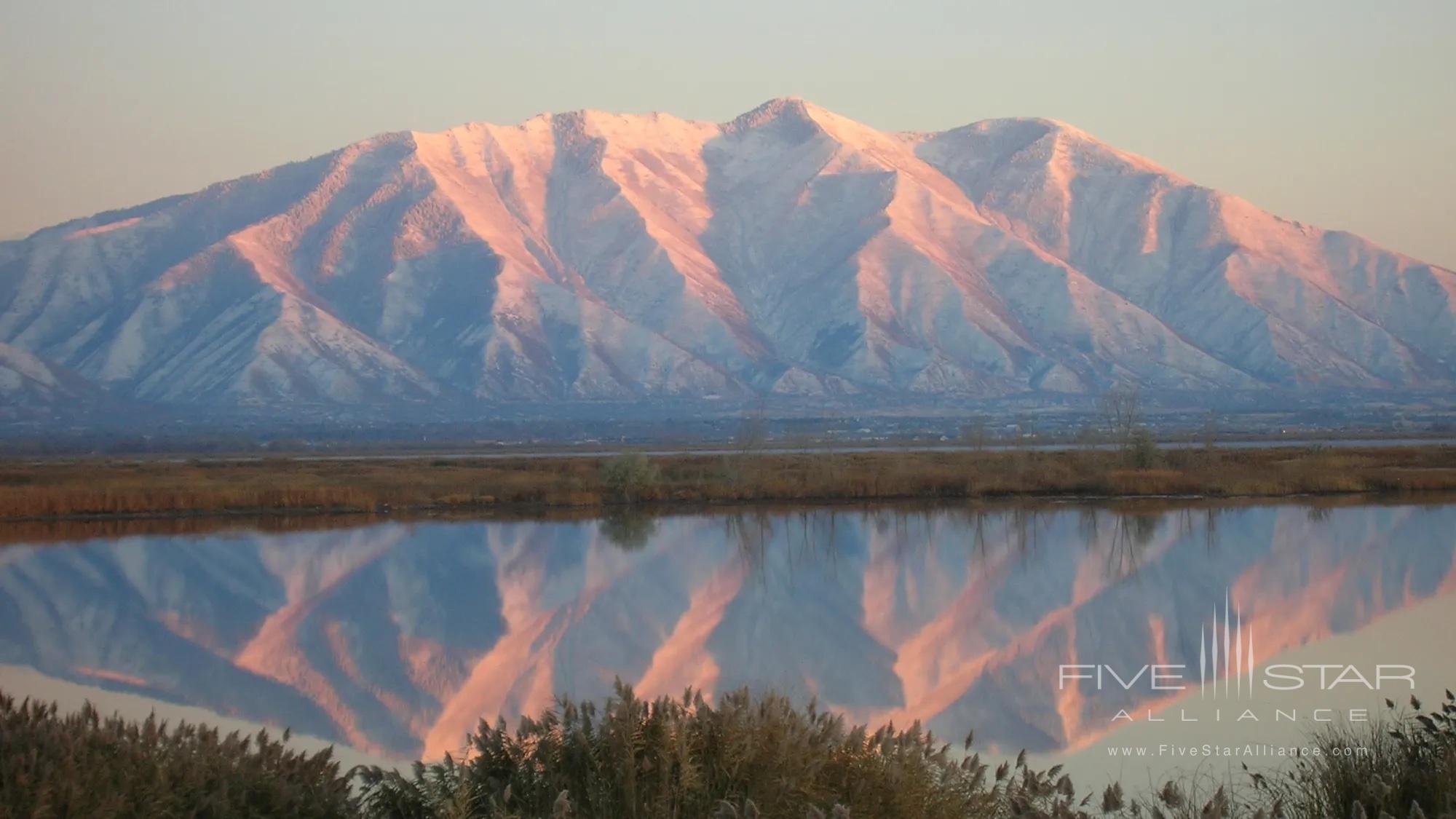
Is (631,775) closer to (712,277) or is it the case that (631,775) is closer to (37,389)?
(37,389)

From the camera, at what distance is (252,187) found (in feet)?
594

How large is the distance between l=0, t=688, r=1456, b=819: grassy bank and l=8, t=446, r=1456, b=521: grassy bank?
3198cm

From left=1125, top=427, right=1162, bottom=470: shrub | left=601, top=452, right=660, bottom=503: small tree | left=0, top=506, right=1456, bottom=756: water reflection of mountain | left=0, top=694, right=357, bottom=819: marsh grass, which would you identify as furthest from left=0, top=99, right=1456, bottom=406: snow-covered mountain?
left=0, top=694, right=357, bottom=819: marsh grass

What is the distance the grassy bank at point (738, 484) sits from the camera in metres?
39.5

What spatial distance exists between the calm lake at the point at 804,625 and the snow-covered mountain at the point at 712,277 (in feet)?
369

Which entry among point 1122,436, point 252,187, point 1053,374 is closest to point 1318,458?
point 1122,436

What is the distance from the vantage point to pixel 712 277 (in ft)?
543

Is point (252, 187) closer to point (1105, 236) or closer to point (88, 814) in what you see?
point (1105, 236)

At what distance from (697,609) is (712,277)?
146 metres

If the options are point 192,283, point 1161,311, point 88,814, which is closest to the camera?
point 88,814

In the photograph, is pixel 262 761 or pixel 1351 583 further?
pixel 1351 583

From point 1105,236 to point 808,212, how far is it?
113 ft

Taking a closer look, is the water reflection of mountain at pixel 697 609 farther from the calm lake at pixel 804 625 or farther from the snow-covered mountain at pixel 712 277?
the snow-covered mountain at pixel 712 277

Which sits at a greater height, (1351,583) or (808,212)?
(1351,583)
